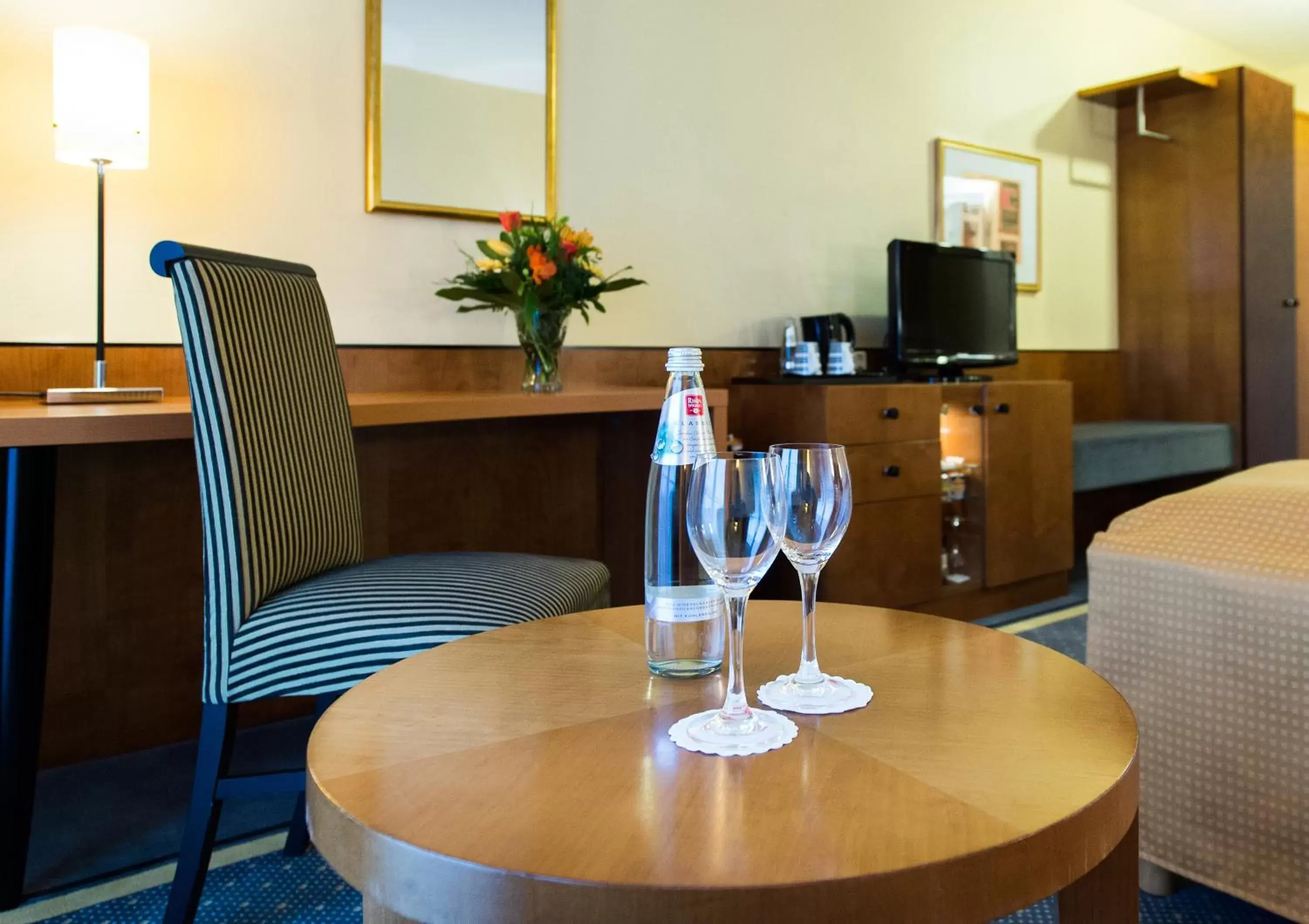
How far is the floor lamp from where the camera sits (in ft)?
6.41

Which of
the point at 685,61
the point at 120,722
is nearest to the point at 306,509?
the point at 120,722

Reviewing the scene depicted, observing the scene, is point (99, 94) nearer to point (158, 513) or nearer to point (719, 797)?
point (158, 513)

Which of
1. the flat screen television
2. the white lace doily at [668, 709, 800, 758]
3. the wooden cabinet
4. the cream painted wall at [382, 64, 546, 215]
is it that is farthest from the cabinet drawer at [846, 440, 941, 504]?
the white lace doily at [668, 709, 800, 758]

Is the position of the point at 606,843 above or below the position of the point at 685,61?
below

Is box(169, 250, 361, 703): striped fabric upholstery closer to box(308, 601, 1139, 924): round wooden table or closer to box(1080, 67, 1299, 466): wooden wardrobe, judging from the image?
box(308, 601, 1139, 924): round wooden table

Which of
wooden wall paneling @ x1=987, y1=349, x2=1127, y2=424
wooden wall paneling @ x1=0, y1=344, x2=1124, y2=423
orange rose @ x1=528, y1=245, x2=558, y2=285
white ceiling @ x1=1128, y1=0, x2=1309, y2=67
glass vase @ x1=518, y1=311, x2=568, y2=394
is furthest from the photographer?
white ceiling @ x1=1128, y1=0, x2=1309, y2=67

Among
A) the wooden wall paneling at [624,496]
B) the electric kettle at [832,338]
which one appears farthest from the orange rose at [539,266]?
the electric kettle at [832,338]

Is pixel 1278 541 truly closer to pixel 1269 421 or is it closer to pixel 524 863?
pixel 524 863

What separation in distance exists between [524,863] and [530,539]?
2382 mm

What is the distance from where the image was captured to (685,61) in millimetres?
3314

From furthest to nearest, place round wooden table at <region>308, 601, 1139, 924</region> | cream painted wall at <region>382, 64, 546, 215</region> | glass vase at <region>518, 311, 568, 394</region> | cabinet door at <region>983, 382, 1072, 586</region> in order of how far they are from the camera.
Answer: cabinet door at <region>983, 382, 1072, 586</region> → cream painted wall at <region>382, 64, 546, 215</region> → glass vase at <region>518, 311, 568, 394</region> → round wooden table at <region>308, 601, 1139, 924</region>

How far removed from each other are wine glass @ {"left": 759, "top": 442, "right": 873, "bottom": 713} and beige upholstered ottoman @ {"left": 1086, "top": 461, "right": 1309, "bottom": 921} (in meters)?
0.86

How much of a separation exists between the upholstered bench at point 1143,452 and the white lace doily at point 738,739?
11.2 feet

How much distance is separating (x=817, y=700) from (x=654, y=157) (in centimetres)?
262
